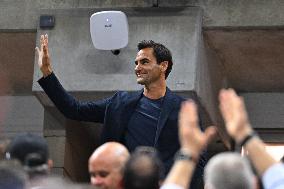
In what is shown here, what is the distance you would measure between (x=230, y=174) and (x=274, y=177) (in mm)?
163

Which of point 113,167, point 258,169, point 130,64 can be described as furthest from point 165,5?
point 258,169

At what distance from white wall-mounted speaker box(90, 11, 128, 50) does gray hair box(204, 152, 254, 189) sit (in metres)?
4.10

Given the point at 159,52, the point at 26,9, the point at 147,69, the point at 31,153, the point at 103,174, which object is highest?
the point at 26,9

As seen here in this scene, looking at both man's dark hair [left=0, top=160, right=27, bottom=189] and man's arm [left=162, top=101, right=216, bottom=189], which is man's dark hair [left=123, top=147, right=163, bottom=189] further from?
man's dark hair [left=0, top=160, right=27, bottom=189]

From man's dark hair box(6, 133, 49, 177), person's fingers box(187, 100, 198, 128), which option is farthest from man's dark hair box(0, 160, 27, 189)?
person's fingers box(187, 100, 198, 128)

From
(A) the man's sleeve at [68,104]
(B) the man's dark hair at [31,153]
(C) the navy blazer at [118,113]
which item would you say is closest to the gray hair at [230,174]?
(B) the man's dark hair at [31,153]

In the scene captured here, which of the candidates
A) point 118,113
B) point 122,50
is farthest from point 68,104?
point 122,50

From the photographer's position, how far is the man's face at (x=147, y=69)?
18.9ft

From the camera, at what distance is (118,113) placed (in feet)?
18.2

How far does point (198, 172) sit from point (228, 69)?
10.9 feet

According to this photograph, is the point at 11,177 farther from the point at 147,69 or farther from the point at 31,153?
the point at 147,69

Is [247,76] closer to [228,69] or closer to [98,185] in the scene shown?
[228,69]

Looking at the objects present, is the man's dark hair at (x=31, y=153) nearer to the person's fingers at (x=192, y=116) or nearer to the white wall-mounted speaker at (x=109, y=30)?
the person's fingers at (x=192, y=116)

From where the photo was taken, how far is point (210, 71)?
820 centimetres
